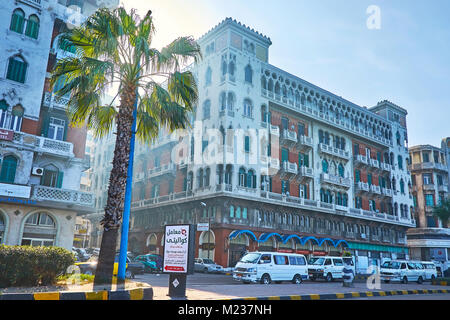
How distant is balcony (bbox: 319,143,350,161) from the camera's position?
149 ft

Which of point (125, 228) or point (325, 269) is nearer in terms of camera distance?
point (125, 228)

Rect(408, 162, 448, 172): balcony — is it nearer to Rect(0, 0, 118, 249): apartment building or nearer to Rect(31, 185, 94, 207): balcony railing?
Rect(0, 0, 118, 249): apartment building

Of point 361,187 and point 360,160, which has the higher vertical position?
point 360,160

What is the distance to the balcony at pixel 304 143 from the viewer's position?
43250 millimetres

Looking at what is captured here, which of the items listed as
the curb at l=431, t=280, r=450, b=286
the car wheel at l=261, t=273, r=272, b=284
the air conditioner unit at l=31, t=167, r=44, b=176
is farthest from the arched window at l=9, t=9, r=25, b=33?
the curb at l=431, t=280, r=450, b=286

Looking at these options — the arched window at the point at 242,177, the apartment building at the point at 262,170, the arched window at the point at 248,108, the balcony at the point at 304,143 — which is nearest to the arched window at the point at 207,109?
the apartment building at the point at 262,170

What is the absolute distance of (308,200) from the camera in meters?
42.2

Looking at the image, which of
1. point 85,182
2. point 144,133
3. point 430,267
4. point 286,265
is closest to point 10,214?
point 144,133

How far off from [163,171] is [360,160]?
25.6 m

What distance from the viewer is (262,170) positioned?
1528 inches

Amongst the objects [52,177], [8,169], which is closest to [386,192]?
[52,177]

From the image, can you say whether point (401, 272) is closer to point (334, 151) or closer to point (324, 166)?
point (324, 166)

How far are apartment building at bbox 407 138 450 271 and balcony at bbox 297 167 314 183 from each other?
27.0 meters

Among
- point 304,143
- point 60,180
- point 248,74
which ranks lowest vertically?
point 60,180
